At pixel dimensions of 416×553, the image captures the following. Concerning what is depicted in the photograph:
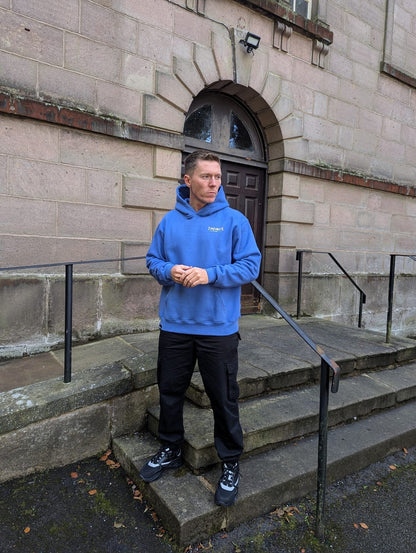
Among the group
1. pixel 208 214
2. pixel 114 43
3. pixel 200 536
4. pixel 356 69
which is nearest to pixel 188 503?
pixel 200 536

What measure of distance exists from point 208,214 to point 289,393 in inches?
68.9

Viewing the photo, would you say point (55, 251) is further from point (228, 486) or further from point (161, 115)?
point (228, 486)

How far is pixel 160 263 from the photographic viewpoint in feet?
6.58

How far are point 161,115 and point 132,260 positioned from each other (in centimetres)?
169

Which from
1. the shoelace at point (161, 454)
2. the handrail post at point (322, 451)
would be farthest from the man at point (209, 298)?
the handrail post at point (322, 451)

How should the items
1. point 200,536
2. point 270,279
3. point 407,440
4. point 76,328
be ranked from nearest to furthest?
point 200,536
point 407,440
point 76,328
point 270,279

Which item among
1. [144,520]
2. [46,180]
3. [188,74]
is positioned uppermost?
[188,74]

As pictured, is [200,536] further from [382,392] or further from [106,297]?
[106,297]

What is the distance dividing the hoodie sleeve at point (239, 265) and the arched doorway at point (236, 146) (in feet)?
10.3

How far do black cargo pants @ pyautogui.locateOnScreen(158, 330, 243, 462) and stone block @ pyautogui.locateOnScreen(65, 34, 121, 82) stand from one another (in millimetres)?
3084

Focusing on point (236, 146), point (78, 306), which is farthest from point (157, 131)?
point (78, 306)

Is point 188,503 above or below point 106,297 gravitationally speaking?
below

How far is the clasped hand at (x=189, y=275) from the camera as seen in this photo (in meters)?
1.79

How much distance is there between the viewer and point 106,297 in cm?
398
